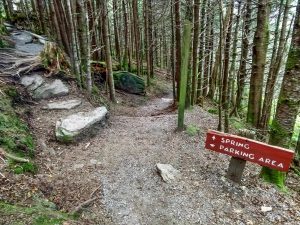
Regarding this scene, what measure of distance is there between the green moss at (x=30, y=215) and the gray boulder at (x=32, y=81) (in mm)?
4814

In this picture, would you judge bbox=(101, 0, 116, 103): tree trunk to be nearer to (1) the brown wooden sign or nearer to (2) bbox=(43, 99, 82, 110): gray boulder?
(2) bbox=(43, 99, 82, 110): gray boulder

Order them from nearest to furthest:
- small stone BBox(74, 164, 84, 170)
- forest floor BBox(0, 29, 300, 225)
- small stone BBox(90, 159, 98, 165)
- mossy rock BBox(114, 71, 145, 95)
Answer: forest floor BBox(0, 29, 300, 225), small stone BBox(74, 164, 84, 170), small stone BBox(90, 159, 98, 165), mossy rock BBox(114, 71, 145, 95)

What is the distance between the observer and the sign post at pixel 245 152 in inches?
175

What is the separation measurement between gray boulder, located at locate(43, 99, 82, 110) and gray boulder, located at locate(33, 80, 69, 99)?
411 millimetres

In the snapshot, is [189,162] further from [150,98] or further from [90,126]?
[150,98]

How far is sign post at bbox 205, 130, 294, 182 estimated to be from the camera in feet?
14.6

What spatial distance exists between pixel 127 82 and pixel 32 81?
7076 mm

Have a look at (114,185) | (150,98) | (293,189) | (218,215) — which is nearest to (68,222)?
(114,185)

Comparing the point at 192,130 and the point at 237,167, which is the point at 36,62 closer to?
the point at 192,130

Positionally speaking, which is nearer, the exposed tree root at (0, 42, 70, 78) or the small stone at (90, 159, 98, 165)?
the small stone at (90, 159, 98, 165)

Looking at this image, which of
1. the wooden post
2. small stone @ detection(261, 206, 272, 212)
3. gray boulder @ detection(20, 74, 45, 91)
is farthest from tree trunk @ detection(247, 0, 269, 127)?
gray boulder @ detection(20, 74, 45, 91)

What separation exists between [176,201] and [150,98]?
10956mm

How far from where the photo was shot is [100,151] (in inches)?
244

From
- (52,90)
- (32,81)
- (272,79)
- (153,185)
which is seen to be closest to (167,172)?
(153,185)
